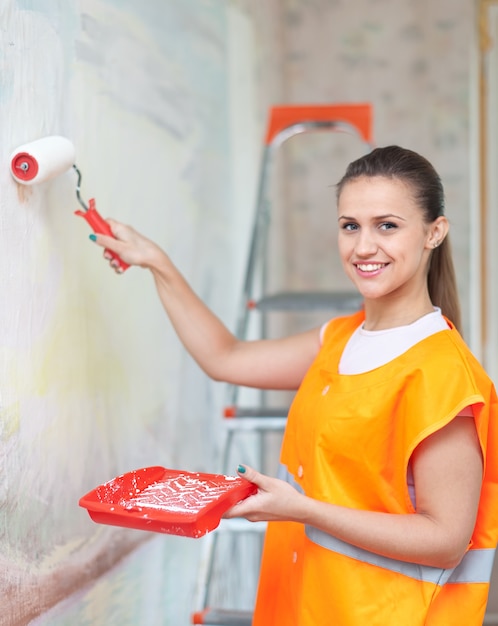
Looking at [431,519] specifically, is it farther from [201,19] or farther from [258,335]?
[258,335]

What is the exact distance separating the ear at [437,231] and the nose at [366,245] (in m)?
0.11

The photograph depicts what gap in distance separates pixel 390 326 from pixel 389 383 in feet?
0.54

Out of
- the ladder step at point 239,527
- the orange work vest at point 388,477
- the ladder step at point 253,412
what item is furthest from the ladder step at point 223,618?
the ladder step at point 253,412

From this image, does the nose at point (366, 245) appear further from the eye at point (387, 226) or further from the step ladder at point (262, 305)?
the step ladder at point (262, 305)

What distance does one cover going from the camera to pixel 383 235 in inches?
55.5

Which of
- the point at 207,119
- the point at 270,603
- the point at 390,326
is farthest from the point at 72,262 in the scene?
the point at 207,119

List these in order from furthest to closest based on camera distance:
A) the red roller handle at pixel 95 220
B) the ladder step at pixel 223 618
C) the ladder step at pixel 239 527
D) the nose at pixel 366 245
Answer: the ladder step at pixel 239 527 → the ladder step at pixel 223 618 → the red roller handle at pixel 95 220 → the nose at pixel 366 245

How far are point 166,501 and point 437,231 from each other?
0.63m

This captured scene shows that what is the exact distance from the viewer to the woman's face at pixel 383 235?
1400 mm

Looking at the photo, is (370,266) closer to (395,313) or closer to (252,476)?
(395,313)

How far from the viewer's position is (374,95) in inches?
134

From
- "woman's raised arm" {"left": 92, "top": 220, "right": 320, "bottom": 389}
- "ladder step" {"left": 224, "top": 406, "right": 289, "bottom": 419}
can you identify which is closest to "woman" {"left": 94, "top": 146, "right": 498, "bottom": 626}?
"woman's raised arm" {"left": 92, "top": 220, "right": 320, "bottom": 389}

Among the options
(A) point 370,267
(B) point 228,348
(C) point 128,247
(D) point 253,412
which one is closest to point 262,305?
(D) point 253,412

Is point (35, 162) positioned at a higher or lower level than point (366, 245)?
higher
